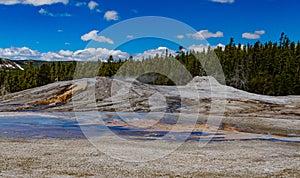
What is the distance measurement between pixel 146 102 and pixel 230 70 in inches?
2716

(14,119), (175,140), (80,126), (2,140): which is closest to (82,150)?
(2,140)

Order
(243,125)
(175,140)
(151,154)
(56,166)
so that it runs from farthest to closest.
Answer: (243,125), (175,140), (151,154), (56,166)

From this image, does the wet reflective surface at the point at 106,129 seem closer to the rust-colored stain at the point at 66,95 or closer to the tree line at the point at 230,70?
the rust-colored stain at the point at 66,95

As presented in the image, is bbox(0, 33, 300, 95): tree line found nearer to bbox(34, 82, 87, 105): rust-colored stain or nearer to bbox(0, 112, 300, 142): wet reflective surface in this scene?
bbox(34, 82, 87, 105): rust-colored stain

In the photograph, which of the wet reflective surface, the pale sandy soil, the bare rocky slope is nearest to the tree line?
the bare rocky slope

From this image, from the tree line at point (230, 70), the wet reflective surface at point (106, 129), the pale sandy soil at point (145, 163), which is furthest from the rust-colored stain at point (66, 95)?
the tree line at point (230, 70)

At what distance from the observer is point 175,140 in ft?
47.7

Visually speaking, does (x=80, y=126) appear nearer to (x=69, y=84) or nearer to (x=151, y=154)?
(x=151, y=154)

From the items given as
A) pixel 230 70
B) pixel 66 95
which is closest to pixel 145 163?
pixel 66 95

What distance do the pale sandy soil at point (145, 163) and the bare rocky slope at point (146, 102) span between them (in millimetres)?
10934

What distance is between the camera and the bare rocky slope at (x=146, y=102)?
82.8ft

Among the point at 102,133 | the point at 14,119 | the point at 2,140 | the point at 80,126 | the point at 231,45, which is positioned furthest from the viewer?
the point at 231,45

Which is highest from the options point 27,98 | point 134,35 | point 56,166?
point 134,35

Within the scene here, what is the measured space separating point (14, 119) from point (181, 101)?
13655mm
